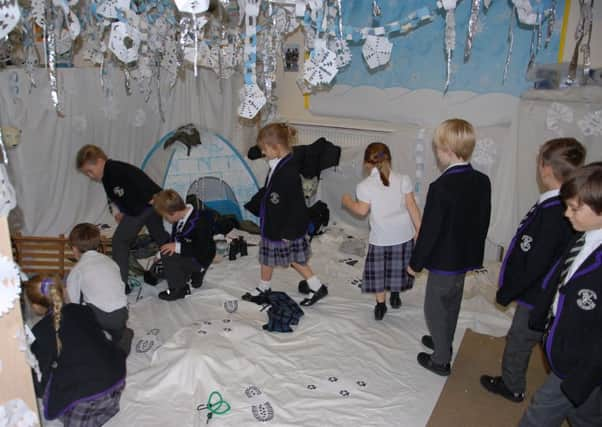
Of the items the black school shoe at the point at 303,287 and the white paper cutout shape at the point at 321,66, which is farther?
the black school shoe at the point at 303,287

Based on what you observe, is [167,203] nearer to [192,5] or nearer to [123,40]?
[123,40]

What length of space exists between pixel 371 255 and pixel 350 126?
197cm

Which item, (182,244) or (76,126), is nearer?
(182,244)

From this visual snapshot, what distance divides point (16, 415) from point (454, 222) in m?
1.70

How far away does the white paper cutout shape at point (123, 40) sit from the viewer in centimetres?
202

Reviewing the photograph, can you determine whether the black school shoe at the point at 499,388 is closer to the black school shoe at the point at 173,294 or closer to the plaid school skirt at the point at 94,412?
the plaid school skirt at the point at 94,412

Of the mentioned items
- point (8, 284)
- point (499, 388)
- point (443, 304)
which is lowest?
point (499, 388)

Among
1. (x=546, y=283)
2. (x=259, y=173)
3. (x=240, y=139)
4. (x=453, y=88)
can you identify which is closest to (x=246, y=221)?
(x=259, y=173)

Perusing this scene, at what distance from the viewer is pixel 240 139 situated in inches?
191

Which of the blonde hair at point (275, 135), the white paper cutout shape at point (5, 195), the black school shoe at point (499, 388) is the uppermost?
the blonde hair at point (275, 135)

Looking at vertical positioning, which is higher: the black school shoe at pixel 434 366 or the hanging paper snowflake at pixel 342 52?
the hanging paper snowflake at pixel 342 52

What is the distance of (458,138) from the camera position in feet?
7.11

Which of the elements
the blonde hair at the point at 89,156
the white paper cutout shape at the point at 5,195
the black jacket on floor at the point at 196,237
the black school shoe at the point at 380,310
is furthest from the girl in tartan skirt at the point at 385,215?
the white paper cutout shape at the point at 5,195

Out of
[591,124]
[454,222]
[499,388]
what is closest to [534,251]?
[454,222]
